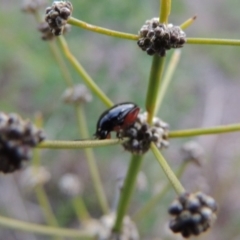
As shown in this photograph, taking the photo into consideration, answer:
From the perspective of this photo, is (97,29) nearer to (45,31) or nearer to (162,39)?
(162,39)

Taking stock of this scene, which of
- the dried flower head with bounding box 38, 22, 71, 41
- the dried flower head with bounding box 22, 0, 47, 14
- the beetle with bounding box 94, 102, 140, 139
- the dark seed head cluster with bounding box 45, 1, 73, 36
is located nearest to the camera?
the dark seed head cluster with bounding box 45, 1, 73, 36

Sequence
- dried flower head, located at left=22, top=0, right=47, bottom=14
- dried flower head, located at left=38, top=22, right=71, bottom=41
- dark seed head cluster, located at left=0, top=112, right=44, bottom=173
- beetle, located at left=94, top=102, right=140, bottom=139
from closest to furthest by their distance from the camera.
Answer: dark seed head cluster, located at left=0, top=112, right=44, bottom=173, beetle, located at left=94, top=102, right=140, bottom=139, dried flower head, located at left=38, top=22, right=71, bottom=41, dried flower head, located at left=22, top=0, right=47, bottom=14

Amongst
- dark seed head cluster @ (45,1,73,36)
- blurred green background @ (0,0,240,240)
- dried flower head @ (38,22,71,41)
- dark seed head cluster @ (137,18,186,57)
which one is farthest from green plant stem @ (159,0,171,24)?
blurred green background @ (0,0,240,240)

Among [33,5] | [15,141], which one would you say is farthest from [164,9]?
[33,5]

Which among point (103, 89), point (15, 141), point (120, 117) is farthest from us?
point (103, 89)

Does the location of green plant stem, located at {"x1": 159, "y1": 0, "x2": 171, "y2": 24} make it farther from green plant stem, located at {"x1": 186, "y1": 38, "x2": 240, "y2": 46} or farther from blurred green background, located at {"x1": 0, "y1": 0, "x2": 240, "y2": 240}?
blurred green background, located at {"x1": 0, "y1": 0, "x2": 240, "y2": 240}

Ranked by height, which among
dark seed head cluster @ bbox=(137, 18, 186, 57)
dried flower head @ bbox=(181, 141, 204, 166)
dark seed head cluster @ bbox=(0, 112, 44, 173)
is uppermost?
dried flower head @ bbox=(181, 141, 204, 166)

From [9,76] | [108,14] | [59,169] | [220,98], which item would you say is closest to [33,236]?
[59,169]
